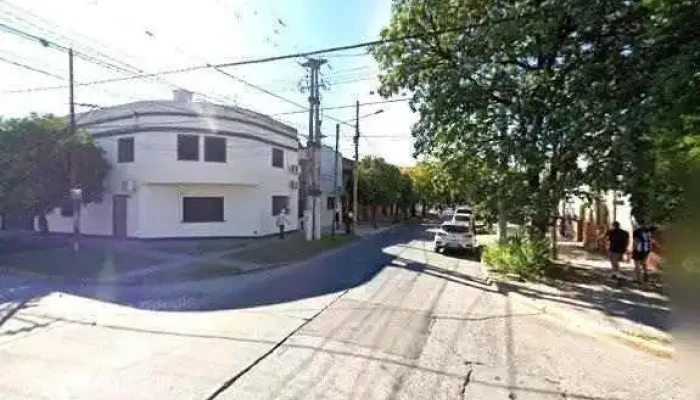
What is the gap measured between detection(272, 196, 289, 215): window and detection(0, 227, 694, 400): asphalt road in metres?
16.1

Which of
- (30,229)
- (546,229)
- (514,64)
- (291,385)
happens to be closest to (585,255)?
(546,229)

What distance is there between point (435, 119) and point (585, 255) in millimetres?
9395

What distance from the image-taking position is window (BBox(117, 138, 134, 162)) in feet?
76.3

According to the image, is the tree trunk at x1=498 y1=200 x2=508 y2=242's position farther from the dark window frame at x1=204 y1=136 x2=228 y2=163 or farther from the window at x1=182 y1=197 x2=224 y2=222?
the window at x1=182 y1=197 x2=224 y2=222

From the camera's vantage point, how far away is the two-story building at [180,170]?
22672 mm

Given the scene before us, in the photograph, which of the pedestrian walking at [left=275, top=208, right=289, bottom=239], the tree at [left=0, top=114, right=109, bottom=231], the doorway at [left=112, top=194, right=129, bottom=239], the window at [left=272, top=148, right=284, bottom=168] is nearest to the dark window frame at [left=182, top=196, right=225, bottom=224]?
the doorway at [left=112, top=194, right=129, bottom=239]

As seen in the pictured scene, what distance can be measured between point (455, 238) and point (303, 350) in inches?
590

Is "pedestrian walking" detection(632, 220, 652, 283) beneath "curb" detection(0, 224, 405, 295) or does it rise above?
above

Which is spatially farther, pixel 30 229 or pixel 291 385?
pixel 30 229

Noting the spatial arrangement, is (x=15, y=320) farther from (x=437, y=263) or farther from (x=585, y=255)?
(x=585, y=255)

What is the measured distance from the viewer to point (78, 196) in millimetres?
16859

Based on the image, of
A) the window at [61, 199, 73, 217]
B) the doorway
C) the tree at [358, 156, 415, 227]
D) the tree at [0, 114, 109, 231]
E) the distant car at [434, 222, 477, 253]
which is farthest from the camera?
the tree at [358, 156, 415, 227]

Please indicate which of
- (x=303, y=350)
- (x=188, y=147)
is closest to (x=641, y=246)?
(x=303, y=350)

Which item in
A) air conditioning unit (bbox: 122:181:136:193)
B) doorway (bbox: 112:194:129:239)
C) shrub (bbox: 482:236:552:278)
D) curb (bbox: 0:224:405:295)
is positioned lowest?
curb (bbox: 0:224:405:295)
